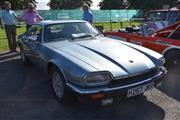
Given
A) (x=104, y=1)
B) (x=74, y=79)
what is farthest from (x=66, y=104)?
(x=104, y=1)

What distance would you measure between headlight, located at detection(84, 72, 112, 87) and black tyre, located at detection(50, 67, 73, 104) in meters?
0.48

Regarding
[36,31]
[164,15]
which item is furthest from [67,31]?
[164,15]

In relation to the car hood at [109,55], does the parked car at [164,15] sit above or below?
above

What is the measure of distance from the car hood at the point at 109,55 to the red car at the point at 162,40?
1.25 m

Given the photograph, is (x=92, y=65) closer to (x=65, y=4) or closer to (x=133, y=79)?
(x=133, y=79)

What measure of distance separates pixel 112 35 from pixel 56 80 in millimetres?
3117

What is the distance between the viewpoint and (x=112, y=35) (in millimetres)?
7789

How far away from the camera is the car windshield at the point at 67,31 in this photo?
5.99 meters

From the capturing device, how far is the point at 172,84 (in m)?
5.89

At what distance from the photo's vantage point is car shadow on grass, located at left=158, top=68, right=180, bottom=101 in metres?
5.36

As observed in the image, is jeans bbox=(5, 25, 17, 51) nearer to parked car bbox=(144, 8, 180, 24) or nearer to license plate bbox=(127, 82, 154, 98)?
parked car bbox=(144, 8, 180, 24)

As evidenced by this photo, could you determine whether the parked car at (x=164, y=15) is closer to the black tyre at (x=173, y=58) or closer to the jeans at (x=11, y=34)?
the black tyre at (x=173, y=58)

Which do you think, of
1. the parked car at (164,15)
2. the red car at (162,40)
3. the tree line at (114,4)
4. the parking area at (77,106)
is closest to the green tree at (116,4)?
the tree line at (114,4)

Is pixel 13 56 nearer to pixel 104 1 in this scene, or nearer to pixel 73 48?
pixel 73 48
